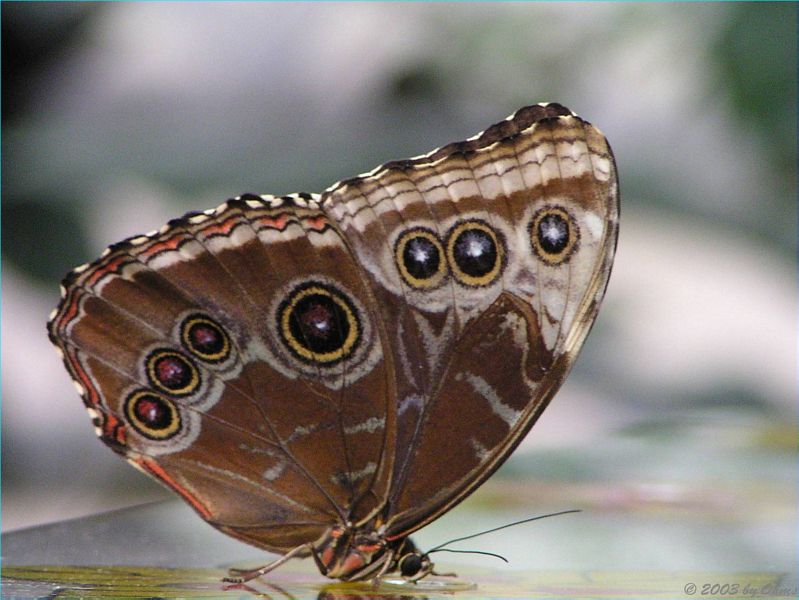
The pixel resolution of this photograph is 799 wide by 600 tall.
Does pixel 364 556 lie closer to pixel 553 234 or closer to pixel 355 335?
pixel 355 335

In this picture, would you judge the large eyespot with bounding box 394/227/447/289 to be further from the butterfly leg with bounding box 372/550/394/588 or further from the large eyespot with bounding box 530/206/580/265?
the butterfly leg with bounding box 372/550/394/588

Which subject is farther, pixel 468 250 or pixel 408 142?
pixel 408 142

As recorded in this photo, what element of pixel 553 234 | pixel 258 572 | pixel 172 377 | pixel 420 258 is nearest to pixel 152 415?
pixel 172 377

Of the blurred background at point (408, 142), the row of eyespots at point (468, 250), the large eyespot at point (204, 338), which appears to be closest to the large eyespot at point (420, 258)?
the row of eyespots at point (468, 250)

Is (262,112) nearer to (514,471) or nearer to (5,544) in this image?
(514,471)

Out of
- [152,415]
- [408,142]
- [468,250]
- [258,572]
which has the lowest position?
[258,572]

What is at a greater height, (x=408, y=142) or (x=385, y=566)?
(x=408, y=142)

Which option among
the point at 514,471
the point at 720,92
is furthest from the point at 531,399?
the point at 720,92

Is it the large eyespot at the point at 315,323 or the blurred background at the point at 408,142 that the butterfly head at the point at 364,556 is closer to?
the large eyespot at the point at 315,323
